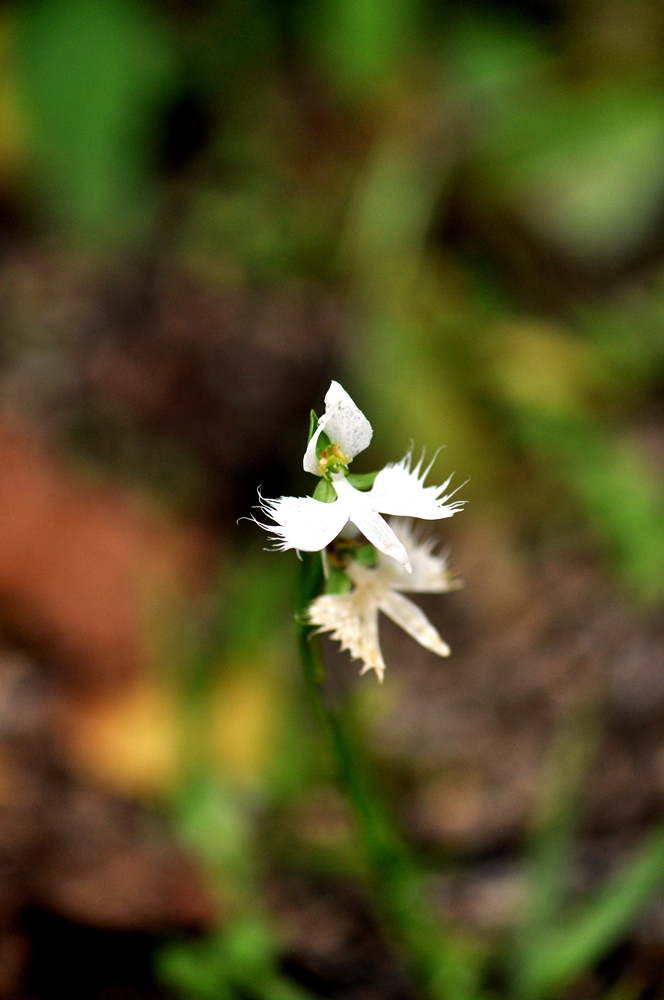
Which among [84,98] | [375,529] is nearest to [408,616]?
[375,529]

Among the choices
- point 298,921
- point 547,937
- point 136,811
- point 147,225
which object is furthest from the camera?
point 147,225

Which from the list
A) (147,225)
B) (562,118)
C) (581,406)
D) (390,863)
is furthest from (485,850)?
(562,118)

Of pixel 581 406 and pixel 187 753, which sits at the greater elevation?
pixel 581 406

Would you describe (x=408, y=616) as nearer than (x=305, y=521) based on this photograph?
No

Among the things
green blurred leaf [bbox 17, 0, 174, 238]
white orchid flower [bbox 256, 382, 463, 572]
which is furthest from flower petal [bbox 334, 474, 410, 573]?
green blurred leaf [bbox 17, 0, 174, 238]

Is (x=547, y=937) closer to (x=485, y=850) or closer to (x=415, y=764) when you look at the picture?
(x=485, y=850)

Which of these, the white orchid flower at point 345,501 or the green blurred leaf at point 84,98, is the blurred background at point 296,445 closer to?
the green blurred leaf at point 84,98

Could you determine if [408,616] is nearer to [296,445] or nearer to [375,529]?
[375,529]
